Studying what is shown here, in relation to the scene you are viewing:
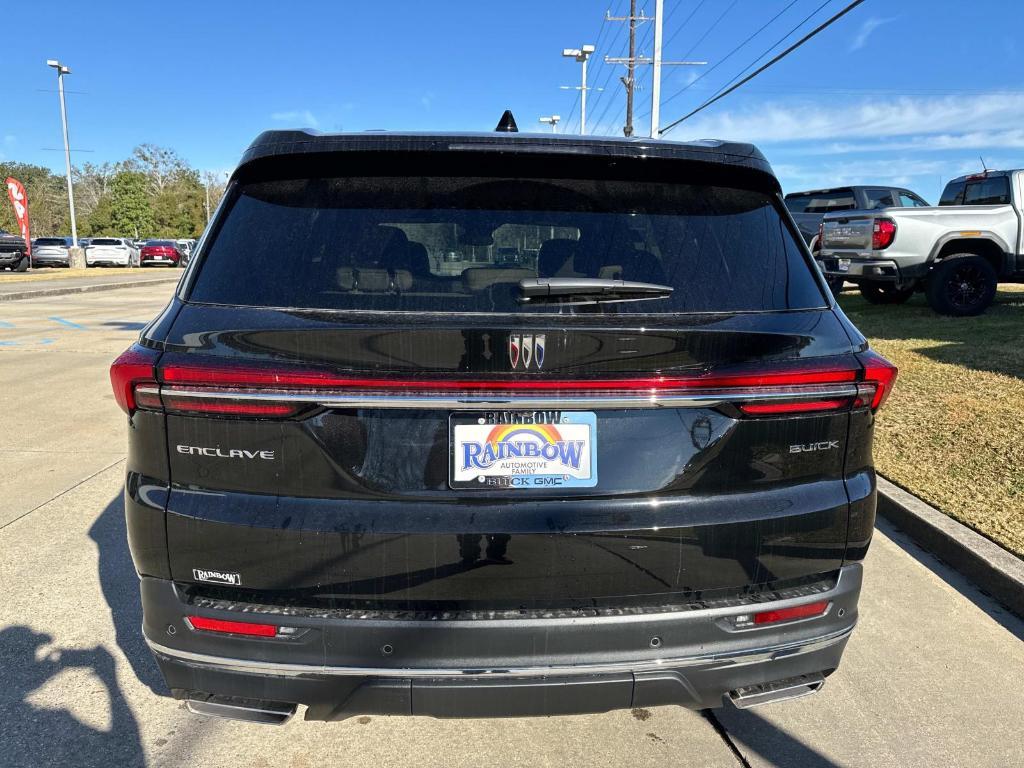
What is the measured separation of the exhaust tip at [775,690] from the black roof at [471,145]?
1540 millimetres

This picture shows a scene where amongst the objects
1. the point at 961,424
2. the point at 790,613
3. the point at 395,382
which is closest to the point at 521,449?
the point at 395,382

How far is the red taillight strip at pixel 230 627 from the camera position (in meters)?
1.96

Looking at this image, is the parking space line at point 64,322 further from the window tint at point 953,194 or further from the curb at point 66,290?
the window tint at point 953,194

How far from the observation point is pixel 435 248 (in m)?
2.20

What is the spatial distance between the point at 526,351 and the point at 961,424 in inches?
215

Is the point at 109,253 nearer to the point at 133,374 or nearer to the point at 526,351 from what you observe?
the point at 133,374

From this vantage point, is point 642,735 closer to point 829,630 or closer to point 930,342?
point 829,630

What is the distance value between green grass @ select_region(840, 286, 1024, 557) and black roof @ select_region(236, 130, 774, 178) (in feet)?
10.0

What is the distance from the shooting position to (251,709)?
207 cm

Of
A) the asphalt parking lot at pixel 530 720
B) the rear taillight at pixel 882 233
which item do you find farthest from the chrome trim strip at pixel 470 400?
the rear taillight at pixel 882 233

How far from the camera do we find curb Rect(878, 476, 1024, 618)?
11.9 feet

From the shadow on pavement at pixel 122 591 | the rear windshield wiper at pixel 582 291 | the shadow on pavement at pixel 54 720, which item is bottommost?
the shadow on pavement at pixel 54 720

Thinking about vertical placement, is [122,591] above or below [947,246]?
below

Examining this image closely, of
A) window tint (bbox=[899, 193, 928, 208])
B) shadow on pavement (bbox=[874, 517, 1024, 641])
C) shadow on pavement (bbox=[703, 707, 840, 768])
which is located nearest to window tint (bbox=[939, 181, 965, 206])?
window tint (bbox=[899, 193, 928, 208])
